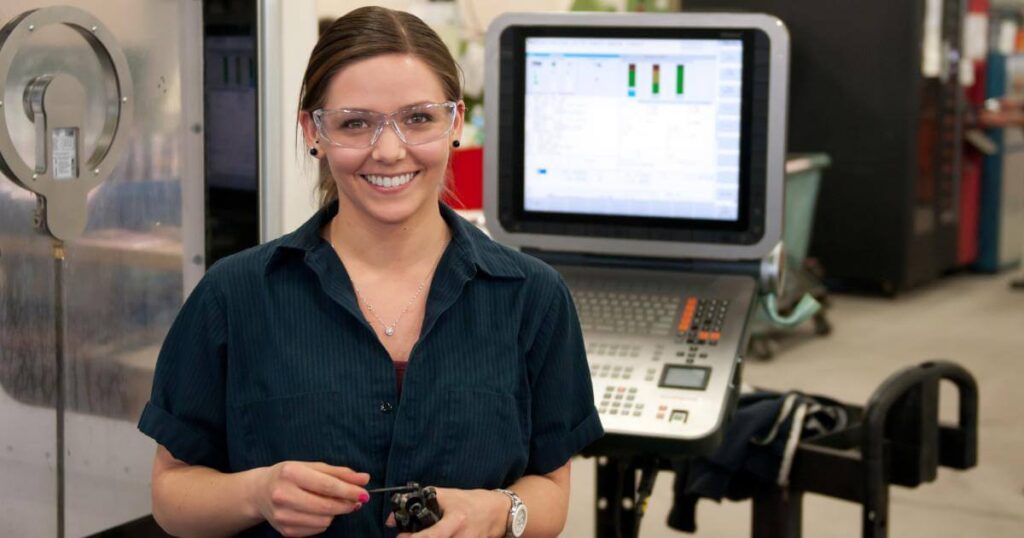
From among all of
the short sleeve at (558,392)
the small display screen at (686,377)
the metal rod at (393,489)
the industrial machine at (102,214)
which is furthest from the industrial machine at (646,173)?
the metal rod at (393,489)

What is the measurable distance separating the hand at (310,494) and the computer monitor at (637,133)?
47.6 inches

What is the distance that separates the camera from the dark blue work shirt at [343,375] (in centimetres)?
147

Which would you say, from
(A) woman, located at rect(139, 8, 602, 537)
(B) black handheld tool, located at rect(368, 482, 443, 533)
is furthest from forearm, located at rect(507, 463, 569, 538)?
(B) black handheld tool, located at rect(368, 482, 443, 533)

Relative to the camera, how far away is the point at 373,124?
57.9 inches

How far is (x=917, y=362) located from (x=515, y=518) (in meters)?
4.69

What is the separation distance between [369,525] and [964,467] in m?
1.62

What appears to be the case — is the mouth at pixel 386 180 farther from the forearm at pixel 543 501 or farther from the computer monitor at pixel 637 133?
the computer monitor at pixel 637 133

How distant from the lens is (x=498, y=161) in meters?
2.54

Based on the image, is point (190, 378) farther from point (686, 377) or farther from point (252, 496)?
point (686, 377)

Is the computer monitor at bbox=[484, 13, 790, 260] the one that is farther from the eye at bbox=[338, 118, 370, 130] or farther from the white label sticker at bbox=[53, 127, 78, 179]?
the eye at bbox=[338, 118, 370, 130]

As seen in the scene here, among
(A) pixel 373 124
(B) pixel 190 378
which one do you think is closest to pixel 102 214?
(B) pixel 190 378

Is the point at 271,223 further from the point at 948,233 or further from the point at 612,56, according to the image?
the point at 948,233

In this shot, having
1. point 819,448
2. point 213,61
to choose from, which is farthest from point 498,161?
point 819,448

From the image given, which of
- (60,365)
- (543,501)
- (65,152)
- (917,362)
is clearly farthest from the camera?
(917,362)
